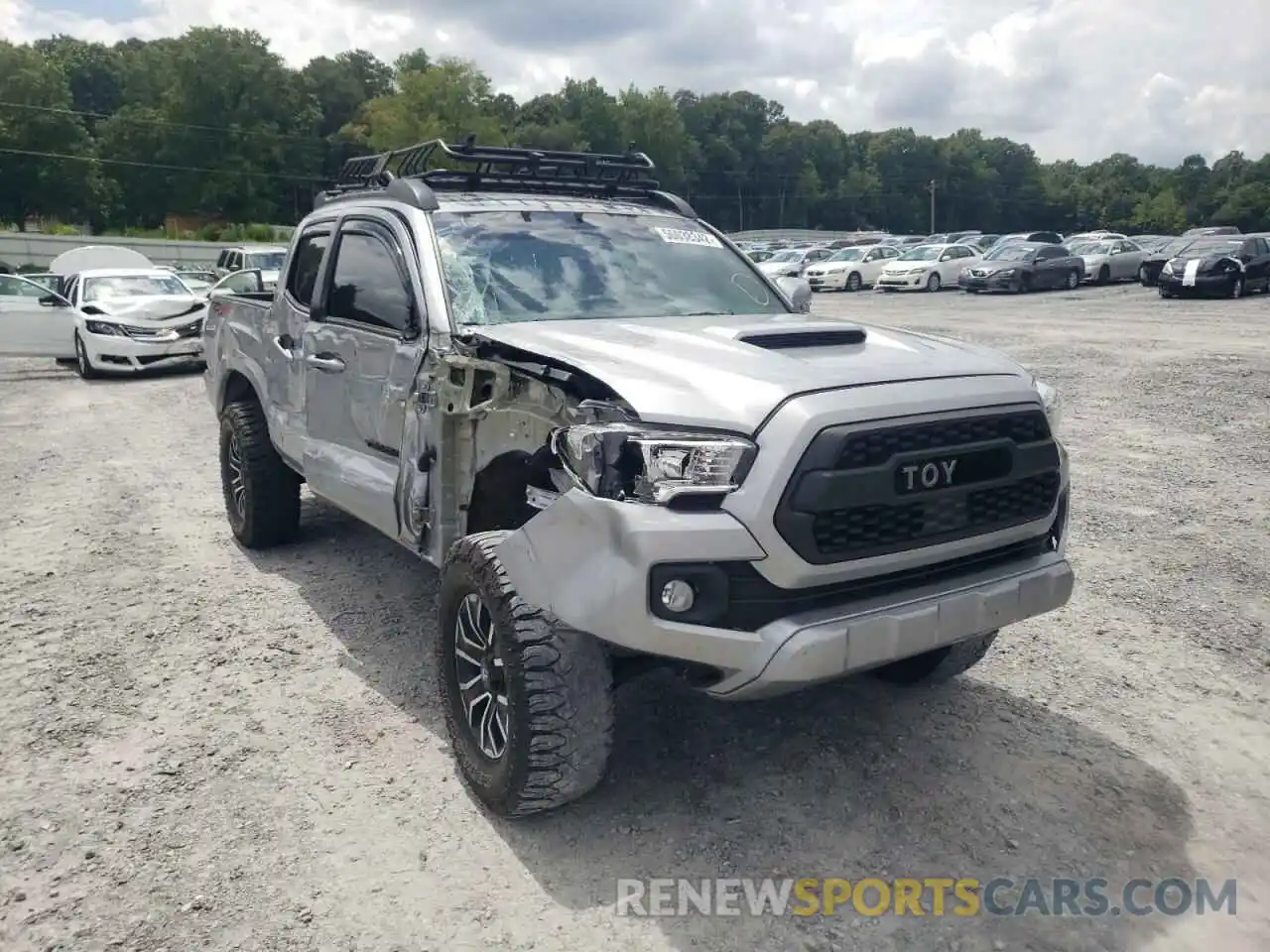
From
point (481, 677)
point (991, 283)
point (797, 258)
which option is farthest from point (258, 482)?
point (797, 258)

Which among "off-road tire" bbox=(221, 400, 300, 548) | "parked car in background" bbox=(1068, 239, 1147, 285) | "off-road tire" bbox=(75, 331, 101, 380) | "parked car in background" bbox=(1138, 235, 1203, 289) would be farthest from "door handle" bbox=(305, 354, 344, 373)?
"parked car in background" bbox=(1068, 239, 1147, 285)

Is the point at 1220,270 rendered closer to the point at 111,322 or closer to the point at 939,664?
the point at 111,322

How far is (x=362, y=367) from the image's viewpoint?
4602mm

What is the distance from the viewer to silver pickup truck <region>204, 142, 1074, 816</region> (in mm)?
2896

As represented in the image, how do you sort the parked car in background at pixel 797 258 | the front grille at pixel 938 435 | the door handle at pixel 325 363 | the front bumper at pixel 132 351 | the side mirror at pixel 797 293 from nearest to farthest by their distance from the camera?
the front grille at pixel 938 435 < the door handle at pixel 325 363 < the side mirror at pixel 797 293 < the front bumper at pixel 132 351 < the parked car in background at pixel 797 258

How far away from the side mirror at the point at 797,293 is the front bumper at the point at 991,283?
87.3ft

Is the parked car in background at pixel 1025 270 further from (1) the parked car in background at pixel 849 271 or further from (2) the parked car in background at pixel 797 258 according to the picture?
(2) the parked car in background at pixel 797 258

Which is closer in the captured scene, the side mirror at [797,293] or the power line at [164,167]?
the side mirror at [797,293]

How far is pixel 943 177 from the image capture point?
13438 centimetres

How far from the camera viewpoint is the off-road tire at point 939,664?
13.6 ft

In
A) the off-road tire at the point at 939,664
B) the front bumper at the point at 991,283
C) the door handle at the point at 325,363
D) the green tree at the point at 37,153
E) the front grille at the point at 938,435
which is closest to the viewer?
the front grille at the point at 938,435

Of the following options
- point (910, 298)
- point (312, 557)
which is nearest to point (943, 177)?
point (910, 298)

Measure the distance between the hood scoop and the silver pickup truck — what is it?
1cm

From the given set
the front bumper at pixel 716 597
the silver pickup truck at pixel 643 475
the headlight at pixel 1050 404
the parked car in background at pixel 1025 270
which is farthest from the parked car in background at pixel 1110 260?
the front bumper at pixel 716 597
